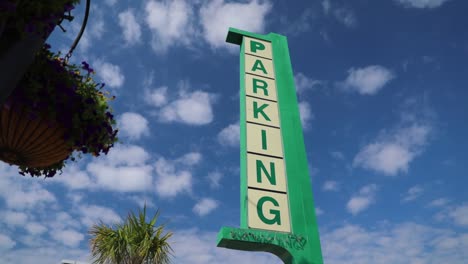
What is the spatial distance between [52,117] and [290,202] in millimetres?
5149

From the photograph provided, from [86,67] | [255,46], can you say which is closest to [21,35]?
[86,67]

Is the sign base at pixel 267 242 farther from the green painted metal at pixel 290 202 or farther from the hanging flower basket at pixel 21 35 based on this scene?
the hanging flower basket at pixel 21 35

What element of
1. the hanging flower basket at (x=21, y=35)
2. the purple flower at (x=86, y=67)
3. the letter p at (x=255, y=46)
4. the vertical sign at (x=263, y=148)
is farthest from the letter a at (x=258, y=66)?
the hanging flower basket at (x=21, y=35)

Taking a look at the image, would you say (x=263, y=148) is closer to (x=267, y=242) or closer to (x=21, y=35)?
(x=267, y=242)

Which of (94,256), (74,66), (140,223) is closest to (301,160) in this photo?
(74,66)

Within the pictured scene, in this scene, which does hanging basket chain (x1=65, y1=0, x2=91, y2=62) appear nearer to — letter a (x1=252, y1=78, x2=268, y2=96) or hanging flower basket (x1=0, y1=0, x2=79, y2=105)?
hanging flower basket (x1=0, y1=0, x2=79, y2=105)

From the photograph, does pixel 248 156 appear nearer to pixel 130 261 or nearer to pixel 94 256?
pixel 130 261

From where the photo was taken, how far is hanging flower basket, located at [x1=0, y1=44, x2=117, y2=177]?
95.3 inches

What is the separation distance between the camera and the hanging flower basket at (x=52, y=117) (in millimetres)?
2422

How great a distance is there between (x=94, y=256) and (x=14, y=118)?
41.4 feet

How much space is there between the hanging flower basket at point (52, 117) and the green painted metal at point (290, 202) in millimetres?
3634

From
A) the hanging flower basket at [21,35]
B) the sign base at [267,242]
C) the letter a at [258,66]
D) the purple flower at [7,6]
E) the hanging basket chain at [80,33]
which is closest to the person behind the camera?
the purple flower at [7,6]

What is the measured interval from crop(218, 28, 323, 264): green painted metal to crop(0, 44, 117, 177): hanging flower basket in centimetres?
363

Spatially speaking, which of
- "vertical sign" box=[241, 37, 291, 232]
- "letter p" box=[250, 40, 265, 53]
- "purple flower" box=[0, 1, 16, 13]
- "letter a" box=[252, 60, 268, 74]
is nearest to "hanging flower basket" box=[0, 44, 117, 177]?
"purple flower" box=[0, 1, 16, 13]
